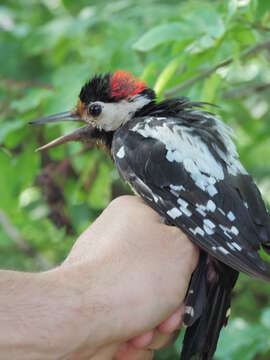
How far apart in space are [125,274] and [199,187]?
1.79ft

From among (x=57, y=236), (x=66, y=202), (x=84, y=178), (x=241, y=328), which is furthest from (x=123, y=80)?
(x=57, y=236)

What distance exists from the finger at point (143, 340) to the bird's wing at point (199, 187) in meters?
0.36

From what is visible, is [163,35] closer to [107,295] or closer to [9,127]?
[9,127]

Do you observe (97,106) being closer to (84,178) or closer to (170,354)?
(84,178)

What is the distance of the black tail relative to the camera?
279 cm

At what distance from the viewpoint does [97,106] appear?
346cm

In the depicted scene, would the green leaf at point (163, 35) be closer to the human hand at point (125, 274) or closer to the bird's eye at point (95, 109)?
the bird's eye at point (95, 109)

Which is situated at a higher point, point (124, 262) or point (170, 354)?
point (124, 262)

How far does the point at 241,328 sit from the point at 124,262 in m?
1.58

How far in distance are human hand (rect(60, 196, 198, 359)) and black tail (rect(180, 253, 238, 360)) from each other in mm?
90

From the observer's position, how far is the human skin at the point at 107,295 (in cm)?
224

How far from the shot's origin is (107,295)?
7.88ft

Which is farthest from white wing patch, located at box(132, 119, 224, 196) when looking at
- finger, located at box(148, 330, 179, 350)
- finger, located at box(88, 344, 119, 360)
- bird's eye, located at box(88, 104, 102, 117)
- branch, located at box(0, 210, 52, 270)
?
branch, located at box(0, 210, 52, 270)

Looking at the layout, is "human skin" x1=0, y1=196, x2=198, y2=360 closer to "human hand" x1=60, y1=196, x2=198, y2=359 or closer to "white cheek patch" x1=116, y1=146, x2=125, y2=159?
"human hand" x1=60, y1=196, x2=198, y2=359
